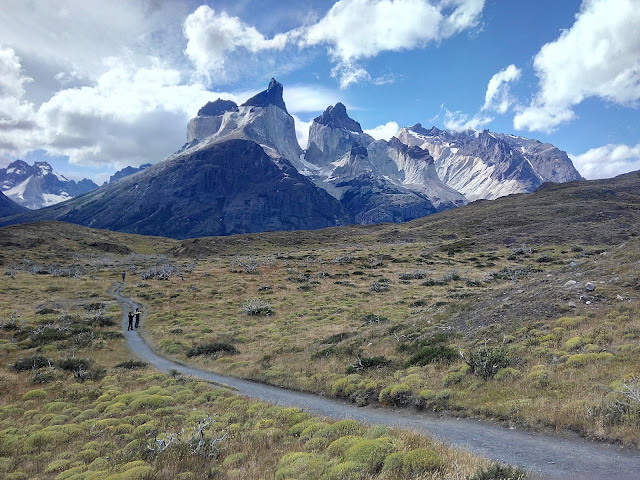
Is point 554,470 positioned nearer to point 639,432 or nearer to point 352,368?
point 639,432

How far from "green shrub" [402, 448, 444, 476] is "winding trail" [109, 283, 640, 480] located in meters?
2.10

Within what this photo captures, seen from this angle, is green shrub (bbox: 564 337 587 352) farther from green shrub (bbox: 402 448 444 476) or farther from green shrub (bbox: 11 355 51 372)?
green shrub (bbox: 11 355 51 372)

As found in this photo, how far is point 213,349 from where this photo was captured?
29.9 meters

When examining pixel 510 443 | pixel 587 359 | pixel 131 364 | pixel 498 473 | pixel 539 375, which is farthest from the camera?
pixel 131 364

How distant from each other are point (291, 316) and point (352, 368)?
66.8 ft

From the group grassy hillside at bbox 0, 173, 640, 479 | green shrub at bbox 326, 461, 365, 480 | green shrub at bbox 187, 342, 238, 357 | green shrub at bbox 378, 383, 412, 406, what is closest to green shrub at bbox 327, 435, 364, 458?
grassy hillside at bbox 0, 173, 640, 479

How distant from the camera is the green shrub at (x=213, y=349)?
96.6 feet

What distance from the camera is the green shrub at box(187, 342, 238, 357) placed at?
29.5 metres

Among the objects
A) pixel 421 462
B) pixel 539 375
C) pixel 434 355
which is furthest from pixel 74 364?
pixel 539 375

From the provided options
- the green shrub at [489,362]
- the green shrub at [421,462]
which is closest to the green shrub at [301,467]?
the green shrub at [421,462]

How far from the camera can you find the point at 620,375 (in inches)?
496

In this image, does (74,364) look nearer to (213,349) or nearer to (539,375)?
(213,349)

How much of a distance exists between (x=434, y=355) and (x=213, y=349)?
18519 millimetres

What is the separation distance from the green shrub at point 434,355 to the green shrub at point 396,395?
9.89 ft
